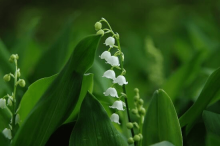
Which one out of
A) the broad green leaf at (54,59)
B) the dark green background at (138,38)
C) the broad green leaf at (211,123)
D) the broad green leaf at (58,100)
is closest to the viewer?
the broad green leaf at (58,100)

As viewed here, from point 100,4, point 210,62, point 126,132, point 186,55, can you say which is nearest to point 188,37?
point 186,55

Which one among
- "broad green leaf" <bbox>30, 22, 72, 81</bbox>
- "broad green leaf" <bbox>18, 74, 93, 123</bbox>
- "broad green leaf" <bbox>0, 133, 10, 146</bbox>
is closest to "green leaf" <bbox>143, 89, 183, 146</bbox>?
"broad green leaf" <bbox>18, 74, 93, 123</bbox>

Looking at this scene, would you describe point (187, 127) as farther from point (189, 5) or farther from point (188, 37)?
point (189, 5)

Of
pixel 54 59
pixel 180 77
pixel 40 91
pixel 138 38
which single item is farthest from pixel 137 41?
pixel 40 91

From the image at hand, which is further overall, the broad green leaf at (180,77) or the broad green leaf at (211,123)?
the broad green leaf at (180,77)

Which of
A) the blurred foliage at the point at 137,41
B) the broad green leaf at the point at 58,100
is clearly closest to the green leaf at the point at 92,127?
the broad green leaf at the point at 58,100

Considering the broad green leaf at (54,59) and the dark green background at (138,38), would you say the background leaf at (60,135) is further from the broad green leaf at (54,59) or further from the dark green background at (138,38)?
the broad green leaf at (54,59)

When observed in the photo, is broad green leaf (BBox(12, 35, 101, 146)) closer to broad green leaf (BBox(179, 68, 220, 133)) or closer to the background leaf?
the background leaf
